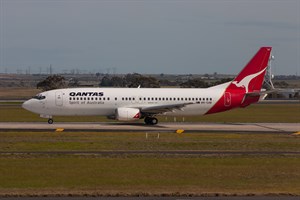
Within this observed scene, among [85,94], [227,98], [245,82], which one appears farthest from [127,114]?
[245,82]

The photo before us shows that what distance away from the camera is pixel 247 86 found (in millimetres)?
60188

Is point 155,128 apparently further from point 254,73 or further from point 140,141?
point 254,73

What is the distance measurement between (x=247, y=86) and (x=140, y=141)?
21.6m

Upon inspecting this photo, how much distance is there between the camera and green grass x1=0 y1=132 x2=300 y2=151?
38.0 m

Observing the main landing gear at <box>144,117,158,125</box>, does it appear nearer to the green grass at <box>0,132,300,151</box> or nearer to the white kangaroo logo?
the white kangaroo logo

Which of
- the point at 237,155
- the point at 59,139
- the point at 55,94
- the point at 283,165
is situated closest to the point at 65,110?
the point at 55,94

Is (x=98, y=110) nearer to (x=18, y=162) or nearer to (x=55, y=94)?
(x=55, y=94)

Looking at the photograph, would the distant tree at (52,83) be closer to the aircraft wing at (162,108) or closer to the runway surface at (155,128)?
the aircraft wing at (162,108)

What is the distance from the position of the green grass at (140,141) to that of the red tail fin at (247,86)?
1149 cm

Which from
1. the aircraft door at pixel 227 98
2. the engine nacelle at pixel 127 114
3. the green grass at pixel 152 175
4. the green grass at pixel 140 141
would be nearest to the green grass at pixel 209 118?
the aircraft door at pixel 227 98

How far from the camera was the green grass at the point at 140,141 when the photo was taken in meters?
38.0

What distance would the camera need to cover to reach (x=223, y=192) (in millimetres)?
22922

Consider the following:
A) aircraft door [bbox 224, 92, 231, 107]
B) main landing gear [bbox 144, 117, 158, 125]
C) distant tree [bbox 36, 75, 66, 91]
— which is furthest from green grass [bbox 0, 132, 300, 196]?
distant tree [bbox 36, 75, 66, 91]


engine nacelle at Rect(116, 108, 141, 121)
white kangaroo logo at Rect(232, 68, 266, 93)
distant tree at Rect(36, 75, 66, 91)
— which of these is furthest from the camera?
distant tree at Rect(36, 75, 66, 91)
